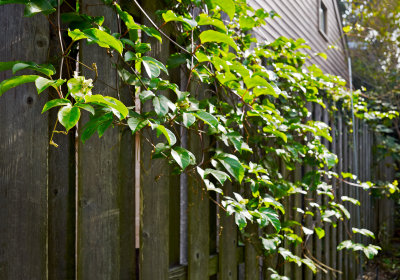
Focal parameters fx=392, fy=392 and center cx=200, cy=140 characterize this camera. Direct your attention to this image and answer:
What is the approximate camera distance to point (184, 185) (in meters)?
1.75

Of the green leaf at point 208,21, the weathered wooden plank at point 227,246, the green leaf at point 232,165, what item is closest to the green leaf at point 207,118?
the green leaf at point 232,165

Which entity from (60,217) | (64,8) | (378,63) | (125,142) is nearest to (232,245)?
(125,142)

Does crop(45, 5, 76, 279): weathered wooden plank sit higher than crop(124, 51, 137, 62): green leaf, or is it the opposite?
crop(124, 51, 137, 62): green leaf

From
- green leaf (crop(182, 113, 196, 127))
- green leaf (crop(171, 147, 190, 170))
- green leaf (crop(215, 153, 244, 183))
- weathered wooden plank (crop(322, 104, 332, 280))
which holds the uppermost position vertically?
green leaf (crop(182, 113, 196, 127))

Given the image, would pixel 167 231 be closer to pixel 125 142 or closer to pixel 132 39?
pixel 125 142

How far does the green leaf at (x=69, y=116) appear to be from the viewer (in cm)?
83

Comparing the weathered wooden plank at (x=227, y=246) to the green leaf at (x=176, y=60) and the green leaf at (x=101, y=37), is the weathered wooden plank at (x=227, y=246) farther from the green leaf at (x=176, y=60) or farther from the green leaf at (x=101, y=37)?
the green leaf at (x=101, y=37)

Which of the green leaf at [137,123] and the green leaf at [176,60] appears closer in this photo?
the green leaf at [137,123]

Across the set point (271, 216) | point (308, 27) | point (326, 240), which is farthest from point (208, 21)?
point (308, 27)

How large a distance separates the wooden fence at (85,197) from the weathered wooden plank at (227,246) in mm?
68

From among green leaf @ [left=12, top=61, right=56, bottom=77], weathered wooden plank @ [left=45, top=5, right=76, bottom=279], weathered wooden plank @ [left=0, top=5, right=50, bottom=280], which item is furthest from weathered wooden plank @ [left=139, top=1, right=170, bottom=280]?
green leaf @ [left=12, top=61, right=56, bottom=77]

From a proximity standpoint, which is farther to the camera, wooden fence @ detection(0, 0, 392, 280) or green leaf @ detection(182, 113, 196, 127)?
green leaf @ detection(182, 113, 196, 127)

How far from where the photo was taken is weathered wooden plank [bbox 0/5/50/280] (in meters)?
1.03

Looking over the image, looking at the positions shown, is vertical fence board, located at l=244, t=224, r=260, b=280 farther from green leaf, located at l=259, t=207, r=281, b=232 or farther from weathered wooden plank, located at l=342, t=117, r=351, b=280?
weathered wooden plank, located at l=342, t=117, r=351, b=280
